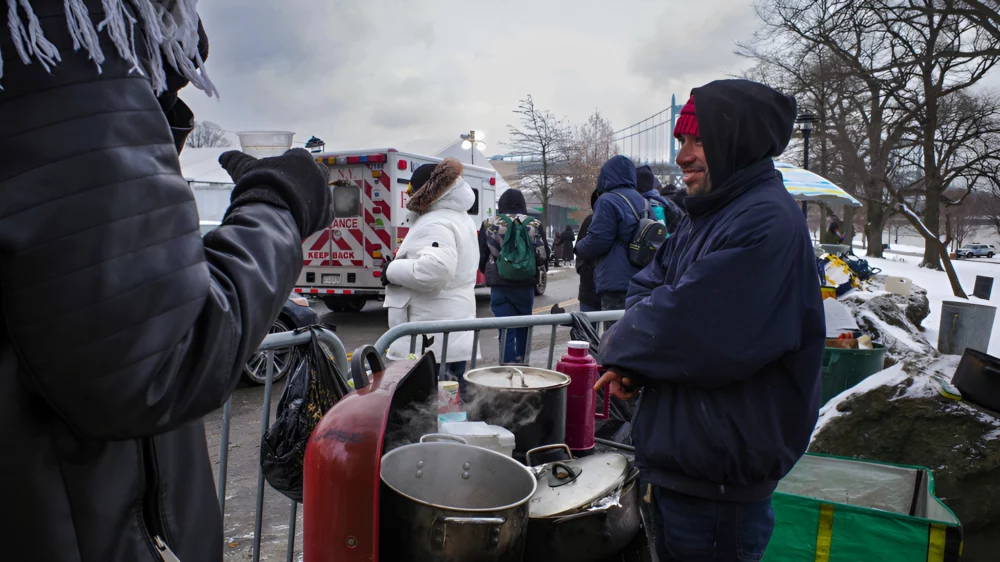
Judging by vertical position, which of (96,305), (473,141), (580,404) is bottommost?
(580,404)

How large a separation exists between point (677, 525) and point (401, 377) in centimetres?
105

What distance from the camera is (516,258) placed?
19.2 ft

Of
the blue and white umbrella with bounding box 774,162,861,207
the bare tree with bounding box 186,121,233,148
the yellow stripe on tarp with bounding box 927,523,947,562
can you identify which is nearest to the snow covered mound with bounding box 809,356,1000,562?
the yellow stripe on tarp with bounding box 927,523,947,562

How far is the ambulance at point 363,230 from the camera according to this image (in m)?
10.8

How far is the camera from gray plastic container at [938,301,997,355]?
26.1 ft

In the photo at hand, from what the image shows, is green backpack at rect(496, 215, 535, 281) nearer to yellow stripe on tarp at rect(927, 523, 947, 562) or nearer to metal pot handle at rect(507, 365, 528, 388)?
metal pot handle at rect(507, 365, 528, 388)

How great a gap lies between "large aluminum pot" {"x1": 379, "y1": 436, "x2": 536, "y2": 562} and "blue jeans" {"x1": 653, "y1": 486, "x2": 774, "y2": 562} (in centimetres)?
56

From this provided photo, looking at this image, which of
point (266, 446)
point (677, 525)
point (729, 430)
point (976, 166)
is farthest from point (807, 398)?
point (976, 166)

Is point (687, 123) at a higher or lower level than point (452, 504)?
higher

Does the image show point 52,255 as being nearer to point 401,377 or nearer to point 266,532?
point 401,377

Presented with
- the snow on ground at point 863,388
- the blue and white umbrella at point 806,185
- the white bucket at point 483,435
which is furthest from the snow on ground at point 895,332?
the white bucket at point 483,435

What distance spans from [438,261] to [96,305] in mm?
3377

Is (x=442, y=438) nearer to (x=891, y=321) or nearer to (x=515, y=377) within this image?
(x=515, y=377)

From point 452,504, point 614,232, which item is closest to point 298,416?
point 452,504
